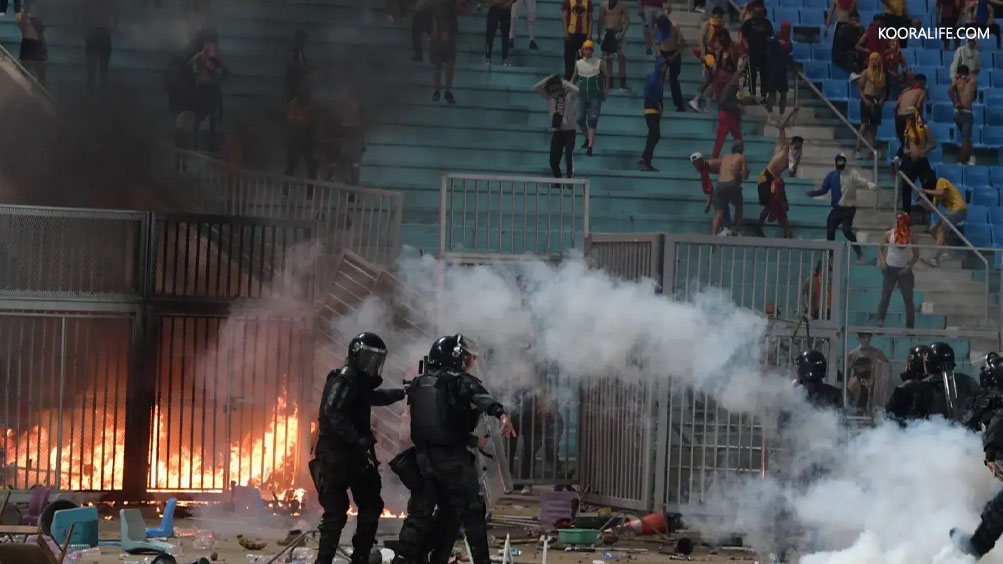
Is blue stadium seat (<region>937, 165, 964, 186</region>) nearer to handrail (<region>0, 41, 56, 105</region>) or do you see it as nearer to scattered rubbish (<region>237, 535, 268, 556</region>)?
handrail (<region>0, 41, 56, 105</region>)

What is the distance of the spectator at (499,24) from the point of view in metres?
19.0

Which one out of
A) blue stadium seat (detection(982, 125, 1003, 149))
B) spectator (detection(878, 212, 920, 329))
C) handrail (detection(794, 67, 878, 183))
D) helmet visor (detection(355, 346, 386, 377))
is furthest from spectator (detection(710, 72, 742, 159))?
helmet visor (detection(355, 346, 386, 377))

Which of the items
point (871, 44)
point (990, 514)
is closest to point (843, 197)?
point (871, 44)

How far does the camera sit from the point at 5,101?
16.5 m

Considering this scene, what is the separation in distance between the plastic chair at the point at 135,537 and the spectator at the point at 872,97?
11.9 meters

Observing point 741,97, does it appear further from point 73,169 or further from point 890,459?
point 890,459

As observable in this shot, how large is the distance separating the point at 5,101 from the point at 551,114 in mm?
5640

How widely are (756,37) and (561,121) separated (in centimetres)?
327

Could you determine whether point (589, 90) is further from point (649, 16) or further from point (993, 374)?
point (993, 374)

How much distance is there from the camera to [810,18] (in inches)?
843

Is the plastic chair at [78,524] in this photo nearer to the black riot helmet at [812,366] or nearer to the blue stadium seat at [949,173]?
the black riot helmet at [812,366]

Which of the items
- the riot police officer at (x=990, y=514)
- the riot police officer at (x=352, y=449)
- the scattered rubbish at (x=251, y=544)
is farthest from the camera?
the scattered rubbish at (x=251, y=544)

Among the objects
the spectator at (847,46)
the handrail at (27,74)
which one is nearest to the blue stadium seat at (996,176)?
the spectator at (847,46)

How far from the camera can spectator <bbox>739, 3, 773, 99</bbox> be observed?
1942cm
